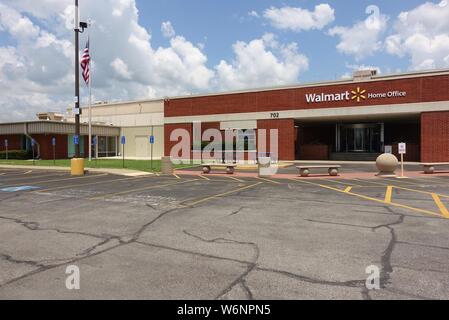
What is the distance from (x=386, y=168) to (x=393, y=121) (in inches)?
754

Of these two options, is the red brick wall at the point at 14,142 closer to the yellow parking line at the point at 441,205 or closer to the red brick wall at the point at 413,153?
the red brick wall at the point at 413,153

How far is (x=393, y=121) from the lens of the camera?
3603cm

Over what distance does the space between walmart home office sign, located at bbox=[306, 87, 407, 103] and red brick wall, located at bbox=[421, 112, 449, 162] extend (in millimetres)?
2801

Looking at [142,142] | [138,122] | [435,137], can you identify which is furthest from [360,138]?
[138,122]

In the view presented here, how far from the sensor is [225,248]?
18.9ft

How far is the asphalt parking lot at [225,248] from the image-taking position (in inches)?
162

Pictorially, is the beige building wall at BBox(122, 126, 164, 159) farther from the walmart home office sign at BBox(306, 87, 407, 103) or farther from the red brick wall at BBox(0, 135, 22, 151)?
the walmart home office sign at BBox(306, 87, 407, 103)

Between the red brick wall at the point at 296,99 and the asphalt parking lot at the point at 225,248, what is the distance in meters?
20.1

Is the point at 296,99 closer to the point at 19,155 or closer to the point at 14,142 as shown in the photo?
the point at 19,155

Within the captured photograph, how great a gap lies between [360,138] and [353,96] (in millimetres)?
8386

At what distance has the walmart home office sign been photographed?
2847 cm

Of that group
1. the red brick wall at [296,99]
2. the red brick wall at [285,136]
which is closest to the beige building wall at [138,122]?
the red brick wall at [296,99]

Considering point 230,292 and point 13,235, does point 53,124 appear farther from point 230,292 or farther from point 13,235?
point 230,292

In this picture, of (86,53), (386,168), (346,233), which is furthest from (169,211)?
(86,53)
